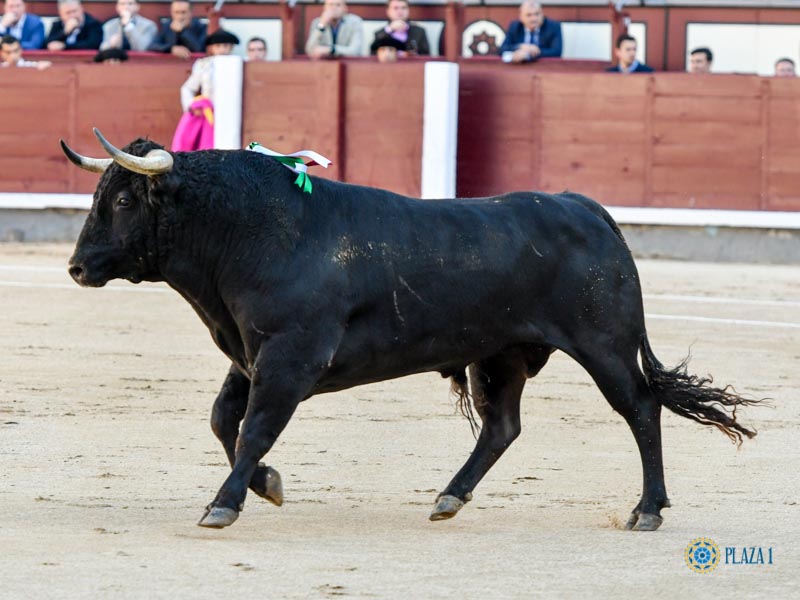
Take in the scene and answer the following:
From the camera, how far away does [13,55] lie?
1277 cm

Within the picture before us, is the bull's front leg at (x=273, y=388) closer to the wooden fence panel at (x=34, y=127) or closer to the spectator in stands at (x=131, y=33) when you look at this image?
the wooden fence panel at (x=34, y=127)

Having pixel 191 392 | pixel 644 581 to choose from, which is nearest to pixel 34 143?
pixel 191 392

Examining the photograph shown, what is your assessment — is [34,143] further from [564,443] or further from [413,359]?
[413,359]

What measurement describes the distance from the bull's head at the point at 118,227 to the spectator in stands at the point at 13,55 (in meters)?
9.01

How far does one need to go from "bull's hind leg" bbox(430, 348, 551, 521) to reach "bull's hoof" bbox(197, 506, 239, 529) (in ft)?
2.10

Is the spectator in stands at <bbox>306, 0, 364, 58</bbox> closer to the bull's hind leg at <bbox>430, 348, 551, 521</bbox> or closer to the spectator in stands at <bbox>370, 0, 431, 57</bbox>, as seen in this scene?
the spectator in stands at <bbox>370, 0, 431, 57</bbox>

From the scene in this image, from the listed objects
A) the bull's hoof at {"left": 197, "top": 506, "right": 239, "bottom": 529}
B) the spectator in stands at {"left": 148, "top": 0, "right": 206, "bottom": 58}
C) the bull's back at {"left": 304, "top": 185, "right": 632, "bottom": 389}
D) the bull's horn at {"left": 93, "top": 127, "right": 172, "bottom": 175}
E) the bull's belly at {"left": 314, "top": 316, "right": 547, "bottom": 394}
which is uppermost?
the spectator in stands at {"left": 148, "top": 0, "right": 206, "bottom": 58}

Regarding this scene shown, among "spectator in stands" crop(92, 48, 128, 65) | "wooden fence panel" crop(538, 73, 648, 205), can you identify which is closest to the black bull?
"wooden fence panel" crop(538, 73, 648, 205)

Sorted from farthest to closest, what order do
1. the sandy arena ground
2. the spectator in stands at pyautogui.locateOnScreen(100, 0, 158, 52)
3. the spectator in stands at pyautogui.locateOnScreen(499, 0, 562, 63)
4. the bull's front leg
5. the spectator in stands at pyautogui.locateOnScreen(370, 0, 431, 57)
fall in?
the spectator in stands at pyautogui.locateOnScreen(100, 0, 158, 52) < the spectator in stands at pyautogui.locateOnScreen(370, 0, 431, 57) < the spectator in stands at pyautogui.locateOnScreen(499, 0, 562, 63) < the bull's front leg < the sandy arena ground

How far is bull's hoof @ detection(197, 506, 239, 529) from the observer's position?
3.88 metres

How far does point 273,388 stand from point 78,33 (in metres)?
9.66

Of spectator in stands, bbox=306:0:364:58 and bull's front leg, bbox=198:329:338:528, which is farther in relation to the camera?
spectator in stands, bbox=306:0:364:58

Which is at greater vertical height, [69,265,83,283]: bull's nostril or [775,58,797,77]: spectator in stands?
[775,58,797,77]: spectator in stands

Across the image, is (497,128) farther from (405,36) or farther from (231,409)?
(231,409)
